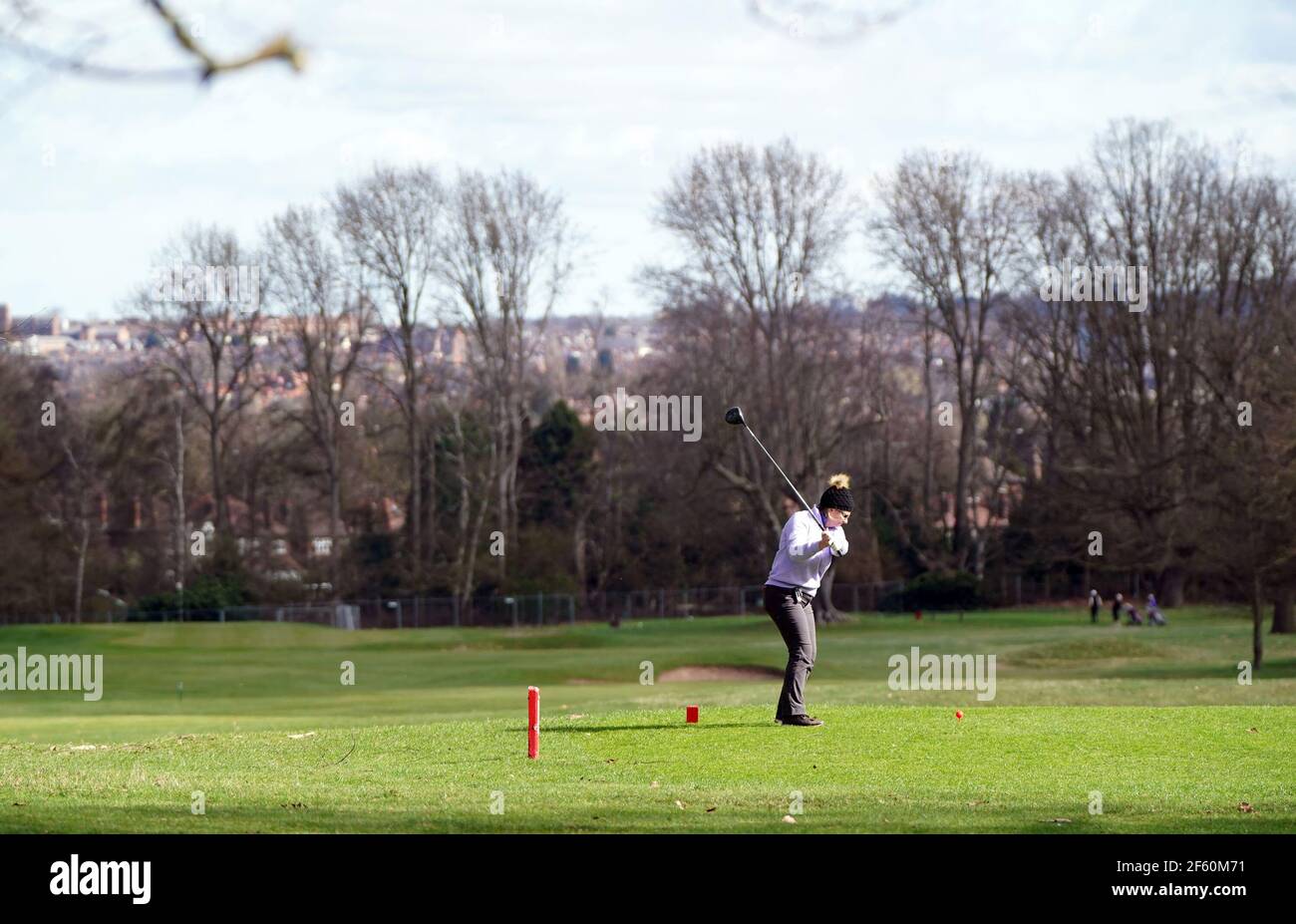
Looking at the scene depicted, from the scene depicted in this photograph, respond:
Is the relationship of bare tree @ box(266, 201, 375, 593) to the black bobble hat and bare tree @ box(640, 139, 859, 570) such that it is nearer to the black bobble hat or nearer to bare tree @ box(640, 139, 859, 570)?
bare tree @ box(640, 139, 859, 570)

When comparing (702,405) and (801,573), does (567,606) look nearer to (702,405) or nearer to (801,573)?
(702,405)

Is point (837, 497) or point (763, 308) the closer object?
point (837, 497)

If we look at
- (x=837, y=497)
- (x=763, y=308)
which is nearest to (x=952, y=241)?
(x=763, y=308)

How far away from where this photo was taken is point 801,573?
15547 mm

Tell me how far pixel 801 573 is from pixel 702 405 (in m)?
55.4

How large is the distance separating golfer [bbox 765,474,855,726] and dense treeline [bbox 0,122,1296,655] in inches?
1812

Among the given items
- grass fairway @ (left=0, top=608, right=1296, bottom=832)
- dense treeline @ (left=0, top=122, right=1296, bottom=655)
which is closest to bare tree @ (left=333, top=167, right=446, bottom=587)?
dense treeline @ (left=0, top=122, right=1296, bottom=655)

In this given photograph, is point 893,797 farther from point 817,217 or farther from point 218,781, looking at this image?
point 817,217

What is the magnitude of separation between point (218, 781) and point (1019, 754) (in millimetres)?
6959

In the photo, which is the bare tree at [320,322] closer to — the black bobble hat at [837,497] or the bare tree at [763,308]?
the bare tree at [763,308]

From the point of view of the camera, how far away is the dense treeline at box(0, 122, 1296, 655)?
70062mm

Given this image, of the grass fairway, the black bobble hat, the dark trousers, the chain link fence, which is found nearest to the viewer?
the grass fairway
